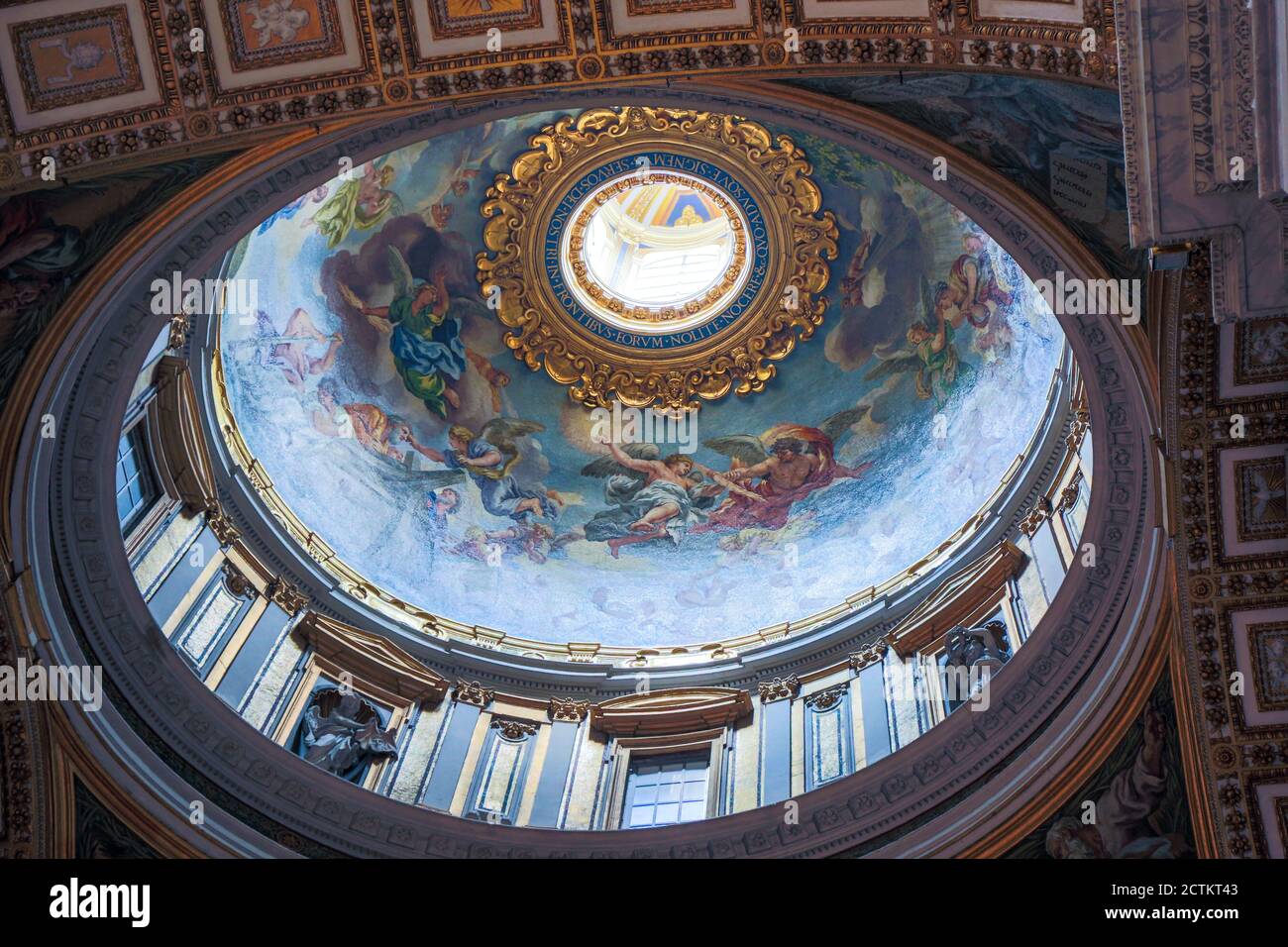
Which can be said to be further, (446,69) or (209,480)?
(209,480)

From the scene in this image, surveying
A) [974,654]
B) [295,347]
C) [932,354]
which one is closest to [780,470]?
[932,354]

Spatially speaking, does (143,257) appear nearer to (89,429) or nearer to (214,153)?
(214,153)

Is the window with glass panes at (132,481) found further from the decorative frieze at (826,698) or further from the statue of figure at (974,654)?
the statue of figure at (974,654)

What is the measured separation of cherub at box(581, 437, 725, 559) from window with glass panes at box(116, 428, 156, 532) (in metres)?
8.54

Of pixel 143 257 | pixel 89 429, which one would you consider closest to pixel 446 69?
pixel 143 257

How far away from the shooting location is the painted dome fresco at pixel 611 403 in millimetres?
21844

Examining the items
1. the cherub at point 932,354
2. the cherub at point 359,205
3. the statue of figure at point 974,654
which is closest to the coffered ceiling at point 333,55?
the statue of figure at point 974,654

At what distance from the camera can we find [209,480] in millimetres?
19234

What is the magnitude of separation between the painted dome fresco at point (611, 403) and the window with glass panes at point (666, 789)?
2903mm

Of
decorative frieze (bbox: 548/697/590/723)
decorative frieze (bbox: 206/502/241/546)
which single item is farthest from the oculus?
decorative frieze (bbox: 206/502/241/546)

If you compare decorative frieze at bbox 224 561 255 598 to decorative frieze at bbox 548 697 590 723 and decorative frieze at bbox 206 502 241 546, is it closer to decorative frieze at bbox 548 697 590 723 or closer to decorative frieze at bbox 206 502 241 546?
decorative frieze at bbox 206 502 241 546

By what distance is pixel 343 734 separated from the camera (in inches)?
745
